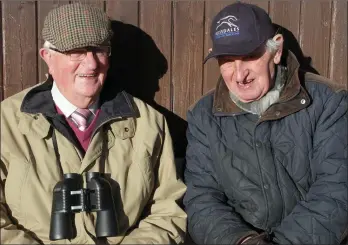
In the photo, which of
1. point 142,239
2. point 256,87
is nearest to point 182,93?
point 256,87

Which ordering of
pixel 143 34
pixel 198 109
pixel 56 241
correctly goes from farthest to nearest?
1. pixel 143 34
2. pixel 198 109
3. pixel 56 241

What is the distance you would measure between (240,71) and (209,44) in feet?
1.86

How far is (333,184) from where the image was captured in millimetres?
2535

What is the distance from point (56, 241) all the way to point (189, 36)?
1.32m

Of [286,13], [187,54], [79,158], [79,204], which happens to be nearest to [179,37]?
[187,54]

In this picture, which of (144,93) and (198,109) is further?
(144,93)

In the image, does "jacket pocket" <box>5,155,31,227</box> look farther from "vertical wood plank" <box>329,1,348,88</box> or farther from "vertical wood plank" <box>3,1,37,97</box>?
"vertical wood plank" <box>329,1,348,88</box>

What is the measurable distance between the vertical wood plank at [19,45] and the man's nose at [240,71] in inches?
43.6

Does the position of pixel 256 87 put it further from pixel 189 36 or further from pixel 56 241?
pixel 56 241

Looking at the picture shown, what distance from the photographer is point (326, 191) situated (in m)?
2.53

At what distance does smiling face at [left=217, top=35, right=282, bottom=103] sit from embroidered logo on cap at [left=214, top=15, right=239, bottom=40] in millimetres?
121

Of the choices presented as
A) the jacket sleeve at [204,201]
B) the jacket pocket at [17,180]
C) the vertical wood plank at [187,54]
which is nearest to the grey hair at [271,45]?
the jacket sleeve at [204,201]

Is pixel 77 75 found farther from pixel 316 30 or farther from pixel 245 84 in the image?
pixel 316 30

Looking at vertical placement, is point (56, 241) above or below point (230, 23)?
below
